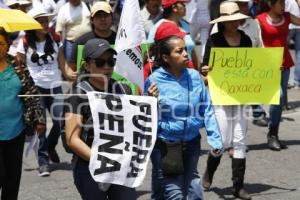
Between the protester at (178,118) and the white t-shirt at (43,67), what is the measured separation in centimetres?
287

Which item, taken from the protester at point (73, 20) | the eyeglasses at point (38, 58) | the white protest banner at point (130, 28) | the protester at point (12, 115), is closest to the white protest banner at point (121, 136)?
the white protest banner at point (130, 28)

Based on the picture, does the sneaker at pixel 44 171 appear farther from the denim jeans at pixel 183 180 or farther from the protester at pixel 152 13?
the denim jeans at pixel 183 180

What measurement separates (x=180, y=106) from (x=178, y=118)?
0.09 meters

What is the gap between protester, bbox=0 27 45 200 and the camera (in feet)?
18.9

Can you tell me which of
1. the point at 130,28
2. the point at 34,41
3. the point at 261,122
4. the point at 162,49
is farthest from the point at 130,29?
the point at 261,122

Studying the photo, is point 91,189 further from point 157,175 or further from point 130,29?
point 130,29

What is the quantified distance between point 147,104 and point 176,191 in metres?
0.74

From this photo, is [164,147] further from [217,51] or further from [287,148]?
[287,148]

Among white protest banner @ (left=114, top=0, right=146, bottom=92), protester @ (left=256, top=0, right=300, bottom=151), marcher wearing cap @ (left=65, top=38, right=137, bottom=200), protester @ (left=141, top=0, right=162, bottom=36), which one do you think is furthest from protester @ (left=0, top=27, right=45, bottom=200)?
protester @ (left=256, top=0, right=300, bottom=151)

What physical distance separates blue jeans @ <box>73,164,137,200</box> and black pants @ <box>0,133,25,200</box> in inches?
49.4

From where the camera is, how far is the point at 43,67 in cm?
812

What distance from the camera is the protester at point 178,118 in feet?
17.4

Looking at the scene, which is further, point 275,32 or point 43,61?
point 275,32

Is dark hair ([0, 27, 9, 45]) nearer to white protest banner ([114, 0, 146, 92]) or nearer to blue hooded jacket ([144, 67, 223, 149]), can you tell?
white protest banner ([114, 0, 146, 92])
